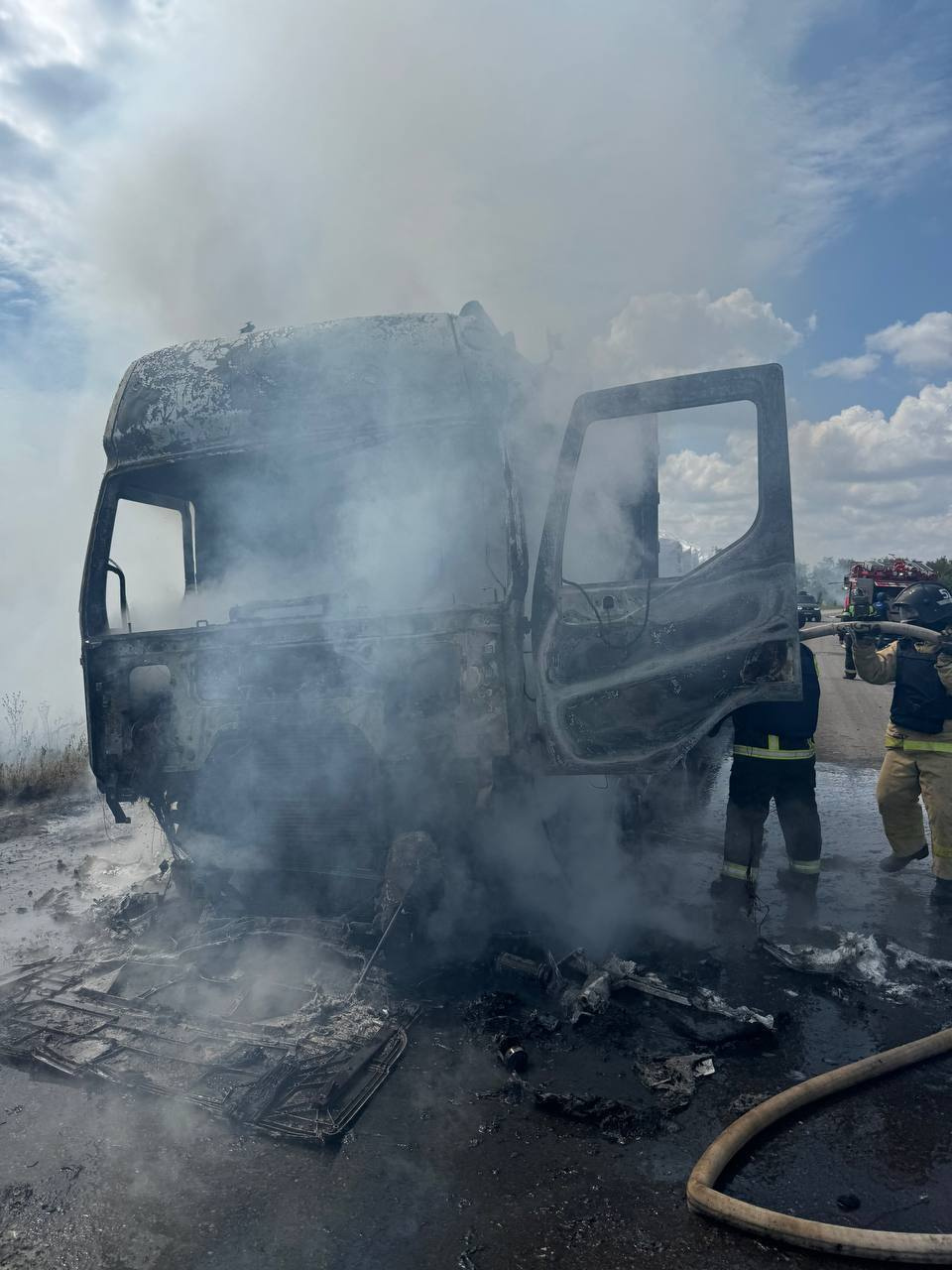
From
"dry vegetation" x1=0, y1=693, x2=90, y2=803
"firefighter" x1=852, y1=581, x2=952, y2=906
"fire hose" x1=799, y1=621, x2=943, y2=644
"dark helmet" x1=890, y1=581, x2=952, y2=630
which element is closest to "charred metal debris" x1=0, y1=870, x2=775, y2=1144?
"fire hose" x1=799, y1=621, x2=943, y2=644

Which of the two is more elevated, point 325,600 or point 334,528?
point 334,528

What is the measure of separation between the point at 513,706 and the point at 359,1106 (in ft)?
6.08

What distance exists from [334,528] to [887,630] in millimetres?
3338

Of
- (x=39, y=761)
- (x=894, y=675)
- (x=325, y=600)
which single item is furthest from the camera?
(x=39, y=761)

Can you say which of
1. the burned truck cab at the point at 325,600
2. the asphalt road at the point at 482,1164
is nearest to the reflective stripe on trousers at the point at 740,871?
the asphalt road at the point at 482,1164

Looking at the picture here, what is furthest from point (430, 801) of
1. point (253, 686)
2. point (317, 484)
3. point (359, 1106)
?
point (317, 484)

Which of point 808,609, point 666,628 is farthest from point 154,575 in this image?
point 808,609

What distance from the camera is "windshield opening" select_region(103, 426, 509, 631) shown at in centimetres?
426

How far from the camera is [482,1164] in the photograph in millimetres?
2688

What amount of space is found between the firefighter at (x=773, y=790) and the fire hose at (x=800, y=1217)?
1.79m

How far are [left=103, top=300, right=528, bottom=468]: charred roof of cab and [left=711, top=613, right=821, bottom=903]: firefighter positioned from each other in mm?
2490

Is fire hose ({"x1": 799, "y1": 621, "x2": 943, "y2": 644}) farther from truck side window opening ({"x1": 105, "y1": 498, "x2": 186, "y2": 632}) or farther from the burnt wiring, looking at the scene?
truck side window opening ({"x1": 105, "y1": 498, "x2": 186, "y2": 632})

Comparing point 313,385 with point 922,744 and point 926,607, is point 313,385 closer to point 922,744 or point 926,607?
point 926,607

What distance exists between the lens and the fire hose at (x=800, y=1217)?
212cm
